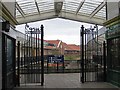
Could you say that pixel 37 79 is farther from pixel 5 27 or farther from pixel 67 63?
pixel 67 63

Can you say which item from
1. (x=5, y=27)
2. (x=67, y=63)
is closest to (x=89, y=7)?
(x=67, y=63)

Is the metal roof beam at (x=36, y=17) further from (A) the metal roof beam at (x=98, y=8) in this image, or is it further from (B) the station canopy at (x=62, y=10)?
(A) the metal roof beam at (x=98, y=8)

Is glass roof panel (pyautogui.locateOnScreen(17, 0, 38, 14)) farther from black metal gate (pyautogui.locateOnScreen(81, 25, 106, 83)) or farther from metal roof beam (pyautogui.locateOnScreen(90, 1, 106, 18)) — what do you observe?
black metal gate (pyautogui.locateOnScreen(81, 25, 106, 83))

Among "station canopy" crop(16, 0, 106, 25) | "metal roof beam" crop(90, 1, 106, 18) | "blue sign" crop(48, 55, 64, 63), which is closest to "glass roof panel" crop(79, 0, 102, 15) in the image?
"station canopy" crop(16, 0, 106, 25)

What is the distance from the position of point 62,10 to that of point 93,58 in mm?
8969

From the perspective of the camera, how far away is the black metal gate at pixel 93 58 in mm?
15422

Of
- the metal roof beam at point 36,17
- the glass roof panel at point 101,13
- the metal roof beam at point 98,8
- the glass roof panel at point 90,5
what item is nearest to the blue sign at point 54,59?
the glass roof panel at point 90,5

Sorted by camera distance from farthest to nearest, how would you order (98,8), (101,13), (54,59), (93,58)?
(101,13), (98,8), (54,59), (93,58)

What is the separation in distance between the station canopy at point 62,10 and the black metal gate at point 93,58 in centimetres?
366

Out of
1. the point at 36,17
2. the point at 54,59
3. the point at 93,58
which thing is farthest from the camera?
the point at 36,17

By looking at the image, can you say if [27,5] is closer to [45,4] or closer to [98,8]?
[45,4]

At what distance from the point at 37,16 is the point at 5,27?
52.5 feet

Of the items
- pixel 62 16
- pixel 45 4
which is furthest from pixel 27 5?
pixel 62 16

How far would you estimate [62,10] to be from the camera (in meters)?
25.3
